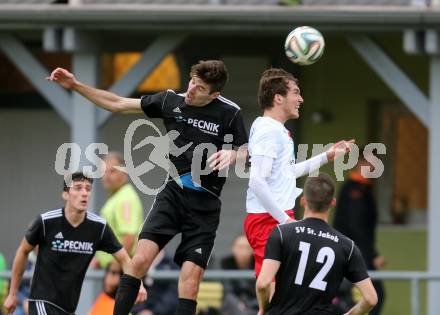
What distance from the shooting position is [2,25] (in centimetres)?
1416

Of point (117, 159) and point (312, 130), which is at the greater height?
point (312, 130)

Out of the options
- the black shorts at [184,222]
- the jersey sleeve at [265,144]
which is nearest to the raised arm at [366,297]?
the jersey sleeve at [265,144]

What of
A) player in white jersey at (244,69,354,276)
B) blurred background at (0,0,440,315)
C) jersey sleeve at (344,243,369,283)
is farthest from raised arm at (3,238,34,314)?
blurred background at (0,0,440,315)

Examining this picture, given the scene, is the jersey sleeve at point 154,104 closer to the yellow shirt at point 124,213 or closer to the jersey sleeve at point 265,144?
the jersey sleeve at point 265,144

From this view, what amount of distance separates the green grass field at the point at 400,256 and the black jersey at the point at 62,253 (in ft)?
21.6

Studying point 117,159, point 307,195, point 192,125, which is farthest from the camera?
point 117,159

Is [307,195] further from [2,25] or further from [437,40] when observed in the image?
[2,25]

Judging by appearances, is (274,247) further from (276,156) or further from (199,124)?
(199,124)

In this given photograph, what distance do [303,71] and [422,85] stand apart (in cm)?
156

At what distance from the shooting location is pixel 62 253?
9992mm

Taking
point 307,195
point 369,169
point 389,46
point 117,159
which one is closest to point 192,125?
point 307,195

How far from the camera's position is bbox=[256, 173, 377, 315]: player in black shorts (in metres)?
7.88

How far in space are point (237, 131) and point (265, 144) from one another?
0.45 metres

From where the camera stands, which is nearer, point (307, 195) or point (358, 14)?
point (307, 195)
